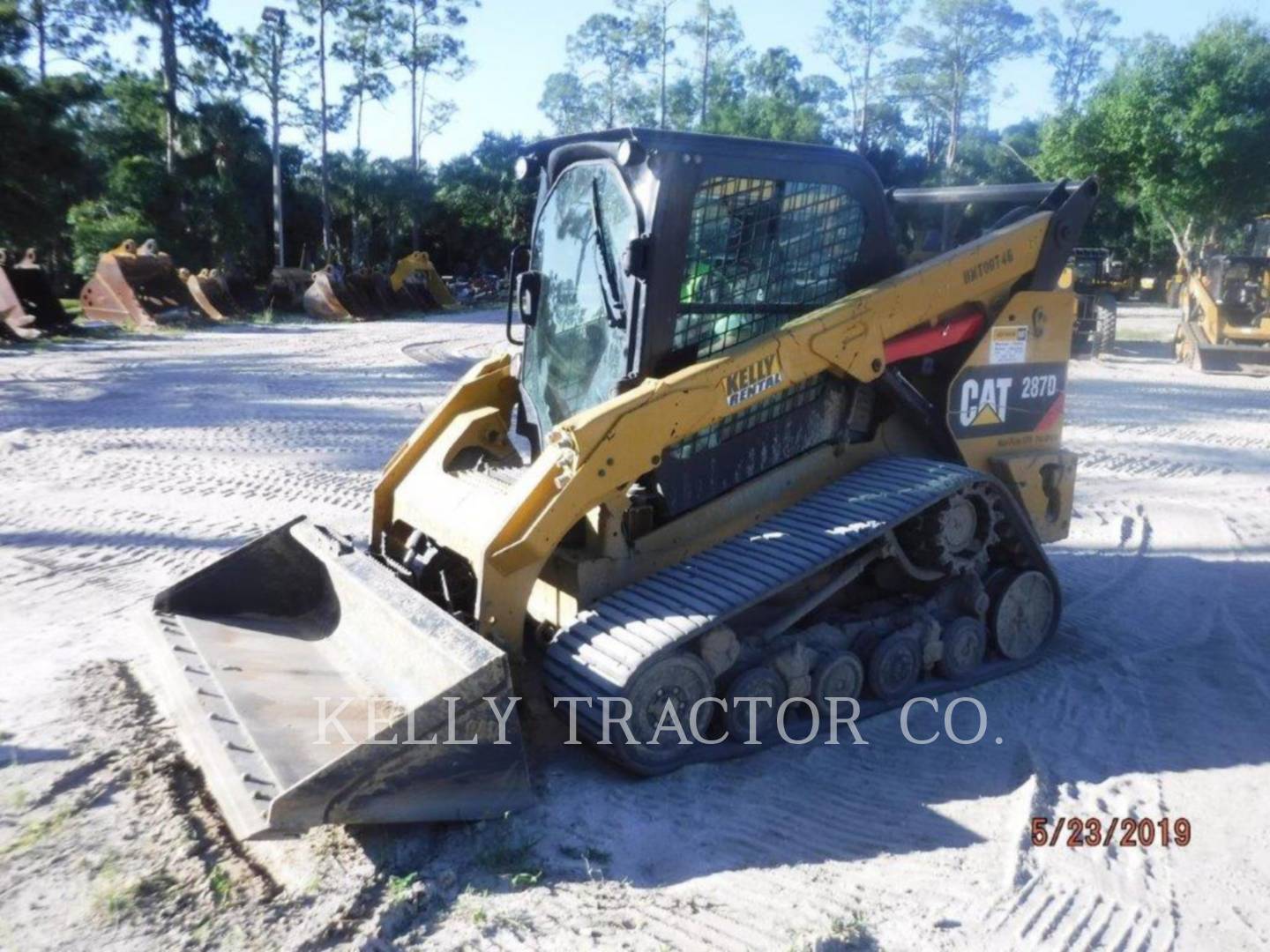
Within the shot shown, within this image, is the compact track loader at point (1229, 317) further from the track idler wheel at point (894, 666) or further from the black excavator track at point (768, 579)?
the track idler wheel at point (894, 666)

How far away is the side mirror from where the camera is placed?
487 cm

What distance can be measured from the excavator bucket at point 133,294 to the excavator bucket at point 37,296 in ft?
6.03

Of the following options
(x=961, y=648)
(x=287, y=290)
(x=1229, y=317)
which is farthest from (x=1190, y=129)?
(x=961, y=648)

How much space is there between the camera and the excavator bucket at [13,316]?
1775cm

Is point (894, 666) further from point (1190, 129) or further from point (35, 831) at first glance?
point (1190, 129)

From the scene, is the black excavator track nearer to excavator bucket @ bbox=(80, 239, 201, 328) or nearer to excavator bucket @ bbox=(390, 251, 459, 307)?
excavator bucket @ bbox=(80, 239, 201, 328)

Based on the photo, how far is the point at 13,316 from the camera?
1794 centimetres

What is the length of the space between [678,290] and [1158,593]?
3.70 meters

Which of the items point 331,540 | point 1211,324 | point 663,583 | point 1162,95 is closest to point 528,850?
point 663,583

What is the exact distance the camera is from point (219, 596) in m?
4.77

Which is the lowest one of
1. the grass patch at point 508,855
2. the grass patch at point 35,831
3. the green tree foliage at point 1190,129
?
the grass patch at point 35,831

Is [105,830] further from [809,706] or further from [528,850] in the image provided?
[809,706]

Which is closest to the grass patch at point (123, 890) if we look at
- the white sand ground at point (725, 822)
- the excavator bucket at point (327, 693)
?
the white sand ground at point (725, 822)

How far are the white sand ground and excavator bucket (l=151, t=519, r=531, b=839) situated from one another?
22cm
